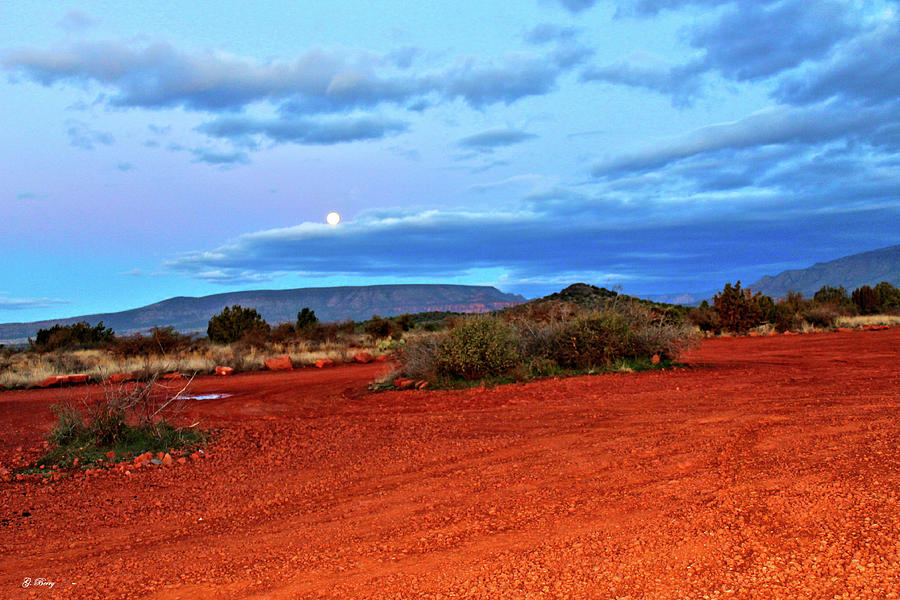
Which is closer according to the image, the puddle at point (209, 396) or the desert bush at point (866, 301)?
the puddle at point (209, 396)

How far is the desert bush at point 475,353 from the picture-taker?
1459 centimetres

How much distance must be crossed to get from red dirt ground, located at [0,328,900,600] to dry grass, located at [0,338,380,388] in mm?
10097

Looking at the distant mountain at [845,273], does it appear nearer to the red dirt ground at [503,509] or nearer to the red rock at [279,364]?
the red rock at [279,364]

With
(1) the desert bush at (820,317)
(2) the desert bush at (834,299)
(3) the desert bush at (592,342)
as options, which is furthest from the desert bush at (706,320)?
(3) the desert bush at (592,342)

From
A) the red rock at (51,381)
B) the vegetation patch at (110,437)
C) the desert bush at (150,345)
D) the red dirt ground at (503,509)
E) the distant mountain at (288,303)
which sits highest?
the distant mountain at (288,303)

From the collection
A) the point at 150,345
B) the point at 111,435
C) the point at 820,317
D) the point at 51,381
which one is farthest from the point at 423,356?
the point at 820,317

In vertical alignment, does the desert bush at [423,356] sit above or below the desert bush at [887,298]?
below

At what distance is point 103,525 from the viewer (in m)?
5.80

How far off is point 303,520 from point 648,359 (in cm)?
1223

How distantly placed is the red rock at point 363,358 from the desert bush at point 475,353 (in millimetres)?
8577

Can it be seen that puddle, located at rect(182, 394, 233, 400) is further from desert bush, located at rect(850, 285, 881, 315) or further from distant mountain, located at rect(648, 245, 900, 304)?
distant mountain, located at rect(648, 245, 900, 304)

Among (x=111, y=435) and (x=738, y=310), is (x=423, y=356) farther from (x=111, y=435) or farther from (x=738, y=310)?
(x=738, y=310)

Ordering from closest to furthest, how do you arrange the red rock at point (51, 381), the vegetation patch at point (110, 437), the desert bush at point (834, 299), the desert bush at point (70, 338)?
the vegetation patch at point (110, 437), the red rock at point (51, 381), the desert bush at point (70, 338), the desert bush at point (834, 299)

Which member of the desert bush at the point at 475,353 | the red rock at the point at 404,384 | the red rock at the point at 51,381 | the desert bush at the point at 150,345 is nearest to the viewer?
the desert bush at the point at 475,353
